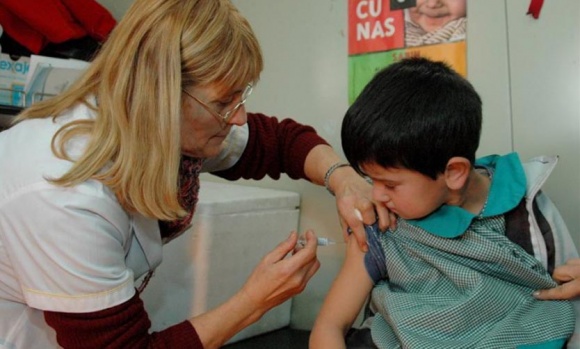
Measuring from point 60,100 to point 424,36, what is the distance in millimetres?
963

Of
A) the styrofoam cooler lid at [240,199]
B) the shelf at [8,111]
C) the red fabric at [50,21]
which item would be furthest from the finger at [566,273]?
the shelf at [8,111]

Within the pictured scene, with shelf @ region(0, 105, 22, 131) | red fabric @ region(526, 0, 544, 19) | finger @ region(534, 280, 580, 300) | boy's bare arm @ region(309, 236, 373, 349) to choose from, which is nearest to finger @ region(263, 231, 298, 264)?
boy's bare arm @ region(309, 236, 373, 349)

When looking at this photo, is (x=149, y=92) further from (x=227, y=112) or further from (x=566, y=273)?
(x=566, y=273)

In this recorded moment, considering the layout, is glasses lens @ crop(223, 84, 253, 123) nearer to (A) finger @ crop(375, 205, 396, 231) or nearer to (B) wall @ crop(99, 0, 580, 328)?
(A) finger @ crop(375, 205, 396, 231)

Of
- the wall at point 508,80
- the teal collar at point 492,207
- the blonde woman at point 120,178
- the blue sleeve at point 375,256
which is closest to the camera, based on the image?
the blonde woman at point 120,178

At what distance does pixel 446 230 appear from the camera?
1.00 meters

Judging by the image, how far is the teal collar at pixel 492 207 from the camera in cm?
100

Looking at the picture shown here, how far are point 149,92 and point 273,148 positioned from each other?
0.54 m

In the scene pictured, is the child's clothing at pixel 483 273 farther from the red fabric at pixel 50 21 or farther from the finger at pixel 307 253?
the red fabric at pixel 50 21

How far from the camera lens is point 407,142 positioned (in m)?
0.93

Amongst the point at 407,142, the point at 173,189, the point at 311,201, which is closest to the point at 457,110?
the point at 407,142

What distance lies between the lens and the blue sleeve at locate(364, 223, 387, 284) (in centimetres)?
110

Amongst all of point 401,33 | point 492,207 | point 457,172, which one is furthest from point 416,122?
point 401,33

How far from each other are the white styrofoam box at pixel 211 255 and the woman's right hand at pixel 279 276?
53 centimetres
